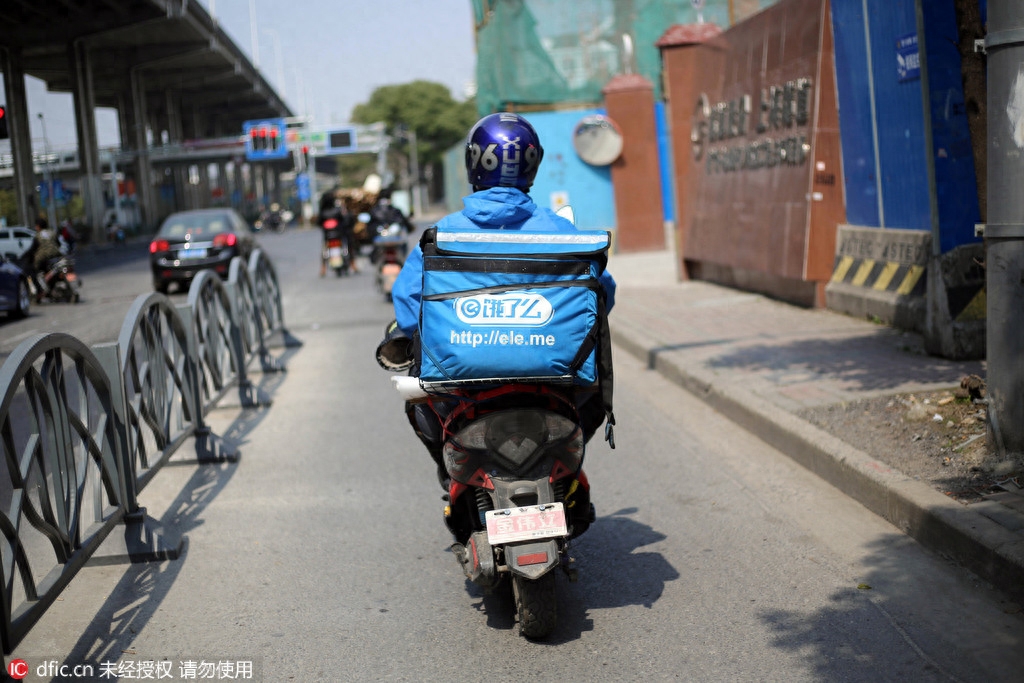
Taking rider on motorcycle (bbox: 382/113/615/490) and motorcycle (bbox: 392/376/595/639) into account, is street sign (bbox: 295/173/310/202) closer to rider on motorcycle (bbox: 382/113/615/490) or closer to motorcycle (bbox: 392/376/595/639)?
rider on motorcycle (bbox: 382/113/615/490)

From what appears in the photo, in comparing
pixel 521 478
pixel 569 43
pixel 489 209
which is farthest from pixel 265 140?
pixel 521 478

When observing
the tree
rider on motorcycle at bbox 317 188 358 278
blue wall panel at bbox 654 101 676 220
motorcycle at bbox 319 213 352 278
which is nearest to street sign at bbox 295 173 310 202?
the tree

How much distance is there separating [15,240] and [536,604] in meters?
12.9

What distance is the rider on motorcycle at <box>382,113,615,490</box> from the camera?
384cm

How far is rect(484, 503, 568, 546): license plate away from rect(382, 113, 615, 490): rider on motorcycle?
543mm

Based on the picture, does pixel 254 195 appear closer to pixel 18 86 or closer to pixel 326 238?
pixel 326 238

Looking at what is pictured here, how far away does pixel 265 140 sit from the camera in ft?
215

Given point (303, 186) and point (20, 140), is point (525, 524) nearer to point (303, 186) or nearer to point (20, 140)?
point (20, 140)

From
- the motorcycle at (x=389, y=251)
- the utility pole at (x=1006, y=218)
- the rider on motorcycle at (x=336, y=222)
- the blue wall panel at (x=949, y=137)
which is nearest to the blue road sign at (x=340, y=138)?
the rider on motorcycle at (x=336, y=222)

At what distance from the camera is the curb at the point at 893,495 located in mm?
3977

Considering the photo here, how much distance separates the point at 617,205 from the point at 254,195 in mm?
88827

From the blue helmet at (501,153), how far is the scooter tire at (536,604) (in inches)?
58.6

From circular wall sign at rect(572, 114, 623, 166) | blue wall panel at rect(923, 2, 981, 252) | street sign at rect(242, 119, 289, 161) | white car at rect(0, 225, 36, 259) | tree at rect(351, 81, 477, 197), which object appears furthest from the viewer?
tree at rect(351, 81, 477, 197)

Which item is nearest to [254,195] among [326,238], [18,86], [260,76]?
[260,76]
